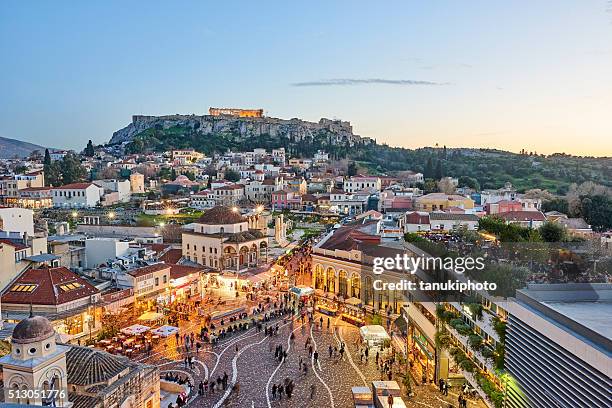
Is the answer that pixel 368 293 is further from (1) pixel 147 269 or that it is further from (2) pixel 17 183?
(2) pixel 17 183

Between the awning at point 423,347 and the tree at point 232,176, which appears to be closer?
the awning at point 423,347

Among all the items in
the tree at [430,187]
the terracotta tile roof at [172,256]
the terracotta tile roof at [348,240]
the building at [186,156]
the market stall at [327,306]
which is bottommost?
the market stall at [327,306]

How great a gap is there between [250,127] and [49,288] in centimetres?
12148

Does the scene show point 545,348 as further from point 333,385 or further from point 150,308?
point 150,308

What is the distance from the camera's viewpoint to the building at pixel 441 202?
47938 millimetres

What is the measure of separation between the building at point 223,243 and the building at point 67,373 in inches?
820

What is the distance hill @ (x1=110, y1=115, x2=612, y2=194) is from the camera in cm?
8969

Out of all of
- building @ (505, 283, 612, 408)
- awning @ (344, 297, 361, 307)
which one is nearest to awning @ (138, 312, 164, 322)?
awning @ (344, 297, 361, 307)

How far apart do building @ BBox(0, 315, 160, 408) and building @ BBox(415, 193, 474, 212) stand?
128ft

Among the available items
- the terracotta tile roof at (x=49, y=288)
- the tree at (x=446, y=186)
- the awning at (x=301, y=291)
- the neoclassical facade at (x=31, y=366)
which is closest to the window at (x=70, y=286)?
the terracotta tile roof at (x=49, y=288)

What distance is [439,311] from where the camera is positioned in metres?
16.7

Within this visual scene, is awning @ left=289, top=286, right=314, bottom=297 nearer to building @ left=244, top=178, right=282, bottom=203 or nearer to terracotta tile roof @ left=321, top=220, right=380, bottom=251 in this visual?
terracotta tile roof @ left=321, top=220, right=380, bottom=251

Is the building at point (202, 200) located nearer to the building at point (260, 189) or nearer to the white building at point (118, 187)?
the building at point (260, 189)

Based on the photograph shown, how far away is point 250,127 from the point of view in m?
140
